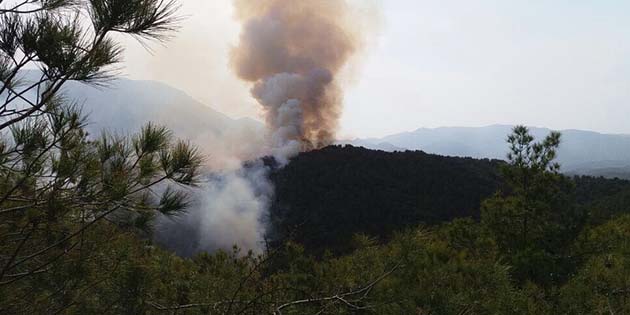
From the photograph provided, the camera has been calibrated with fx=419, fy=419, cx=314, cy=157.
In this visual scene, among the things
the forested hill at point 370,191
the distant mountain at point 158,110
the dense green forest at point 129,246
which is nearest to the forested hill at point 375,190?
the forested hill at point 370,191

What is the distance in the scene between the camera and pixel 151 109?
4348 inches

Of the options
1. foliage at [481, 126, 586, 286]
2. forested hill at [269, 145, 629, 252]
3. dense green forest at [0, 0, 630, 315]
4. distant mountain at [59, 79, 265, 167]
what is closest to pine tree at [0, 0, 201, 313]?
dense green forest at [0, 0, 630, 315]

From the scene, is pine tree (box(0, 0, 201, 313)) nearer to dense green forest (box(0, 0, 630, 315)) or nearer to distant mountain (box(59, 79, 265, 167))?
dense green forest (box(0, 0, 630, 315))

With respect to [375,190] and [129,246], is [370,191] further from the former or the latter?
[129,246]

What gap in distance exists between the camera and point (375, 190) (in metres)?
49.9

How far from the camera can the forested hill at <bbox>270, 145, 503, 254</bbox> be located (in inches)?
1716

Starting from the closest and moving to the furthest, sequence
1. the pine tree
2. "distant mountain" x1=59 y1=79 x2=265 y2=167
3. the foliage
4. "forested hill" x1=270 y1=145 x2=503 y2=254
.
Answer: the pine tree → the foliage → "forested hill" x1=270 y1=145 x2=503 y2=254 → "distant mountain" x1=59 y1=79 x2=265 y2=167

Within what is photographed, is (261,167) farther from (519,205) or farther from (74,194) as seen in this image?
(74,194)

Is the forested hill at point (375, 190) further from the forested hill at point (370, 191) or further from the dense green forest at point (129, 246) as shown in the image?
the dense green forest at point (129, 246)

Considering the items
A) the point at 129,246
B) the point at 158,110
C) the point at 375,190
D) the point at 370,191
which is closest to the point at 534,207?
the point at 129,246

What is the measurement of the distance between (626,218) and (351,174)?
44233 mm

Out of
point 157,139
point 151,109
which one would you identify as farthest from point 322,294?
point 151,109

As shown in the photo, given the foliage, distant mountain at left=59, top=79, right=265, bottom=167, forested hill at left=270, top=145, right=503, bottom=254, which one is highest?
distant mountain at left=59, top=79, right=265, bottom=167

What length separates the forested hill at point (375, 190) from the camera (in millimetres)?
43312
